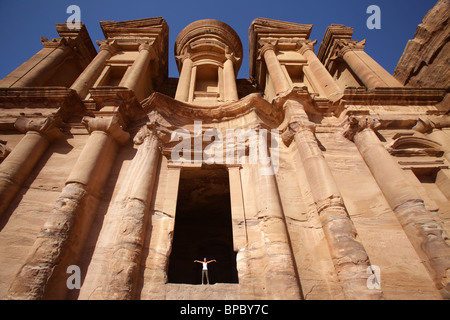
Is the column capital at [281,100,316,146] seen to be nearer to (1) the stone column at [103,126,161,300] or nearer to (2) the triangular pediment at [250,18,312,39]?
(1) the stone column at [103,126,161,300]

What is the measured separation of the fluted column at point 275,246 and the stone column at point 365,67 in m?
8.21

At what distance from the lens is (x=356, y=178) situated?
6676 mm

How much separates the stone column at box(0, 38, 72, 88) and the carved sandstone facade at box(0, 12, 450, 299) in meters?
0.09

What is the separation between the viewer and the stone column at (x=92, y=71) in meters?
10.0

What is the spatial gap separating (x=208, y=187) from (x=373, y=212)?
517 centimetres

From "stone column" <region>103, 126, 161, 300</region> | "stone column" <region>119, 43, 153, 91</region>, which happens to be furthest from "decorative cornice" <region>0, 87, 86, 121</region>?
"stone column" <region>103, 126, 161, 300</region>

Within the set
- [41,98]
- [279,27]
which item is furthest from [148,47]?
[279,27]

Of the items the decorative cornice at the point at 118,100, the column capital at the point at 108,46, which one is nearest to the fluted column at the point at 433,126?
the decorative cornice at the point at 118,100

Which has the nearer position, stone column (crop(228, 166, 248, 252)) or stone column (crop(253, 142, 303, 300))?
stone column (crop(253, 142, 303, 300))

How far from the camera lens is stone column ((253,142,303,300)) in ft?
13.8

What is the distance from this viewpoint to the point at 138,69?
11258 mm
